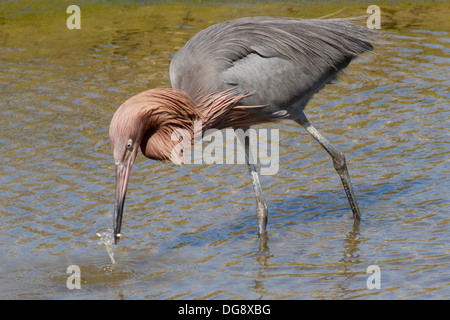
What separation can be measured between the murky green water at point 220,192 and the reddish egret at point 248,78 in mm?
523

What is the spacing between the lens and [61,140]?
10.2 m

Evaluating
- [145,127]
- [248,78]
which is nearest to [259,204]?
[248,78]

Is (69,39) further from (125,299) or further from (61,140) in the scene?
(125,299)

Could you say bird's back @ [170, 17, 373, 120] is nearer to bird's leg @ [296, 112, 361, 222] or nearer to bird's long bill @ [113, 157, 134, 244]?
bird's leg @ [296, 112, 361, 222]

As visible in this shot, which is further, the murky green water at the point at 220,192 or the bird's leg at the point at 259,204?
the bird's leg at the point at 259,204

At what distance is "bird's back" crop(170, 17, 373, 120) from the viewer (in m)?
7.40

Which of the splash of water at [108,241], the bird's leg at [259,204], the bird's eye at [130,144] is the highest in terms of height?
the bird's eye at [130,144]

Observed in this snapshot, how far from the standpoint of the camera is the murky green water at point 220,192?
675 cm

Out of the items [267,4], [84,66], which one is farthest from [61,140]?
[267,4]

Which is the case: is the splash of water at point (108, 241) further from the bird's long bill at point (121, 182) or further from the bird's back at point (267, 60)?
the bird's back at point (267, 60)

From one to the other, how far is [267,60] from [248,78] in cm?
33

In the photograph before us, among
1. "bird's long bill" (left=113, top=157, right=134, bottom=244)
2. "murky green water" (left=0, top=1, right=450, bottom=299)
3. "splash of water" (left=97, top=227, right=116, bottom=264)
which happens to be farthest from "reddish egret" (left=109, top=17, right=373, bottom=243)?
"splash of water" (left=97, top=227, right=116, bottom=264)

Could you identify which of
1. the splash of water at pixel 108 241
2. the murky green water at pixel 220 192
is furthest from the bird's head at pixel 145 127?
the murky green water at pixel 220 192

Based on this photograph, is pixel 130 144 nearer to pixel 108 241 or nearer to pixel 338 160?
pixel 108 241
